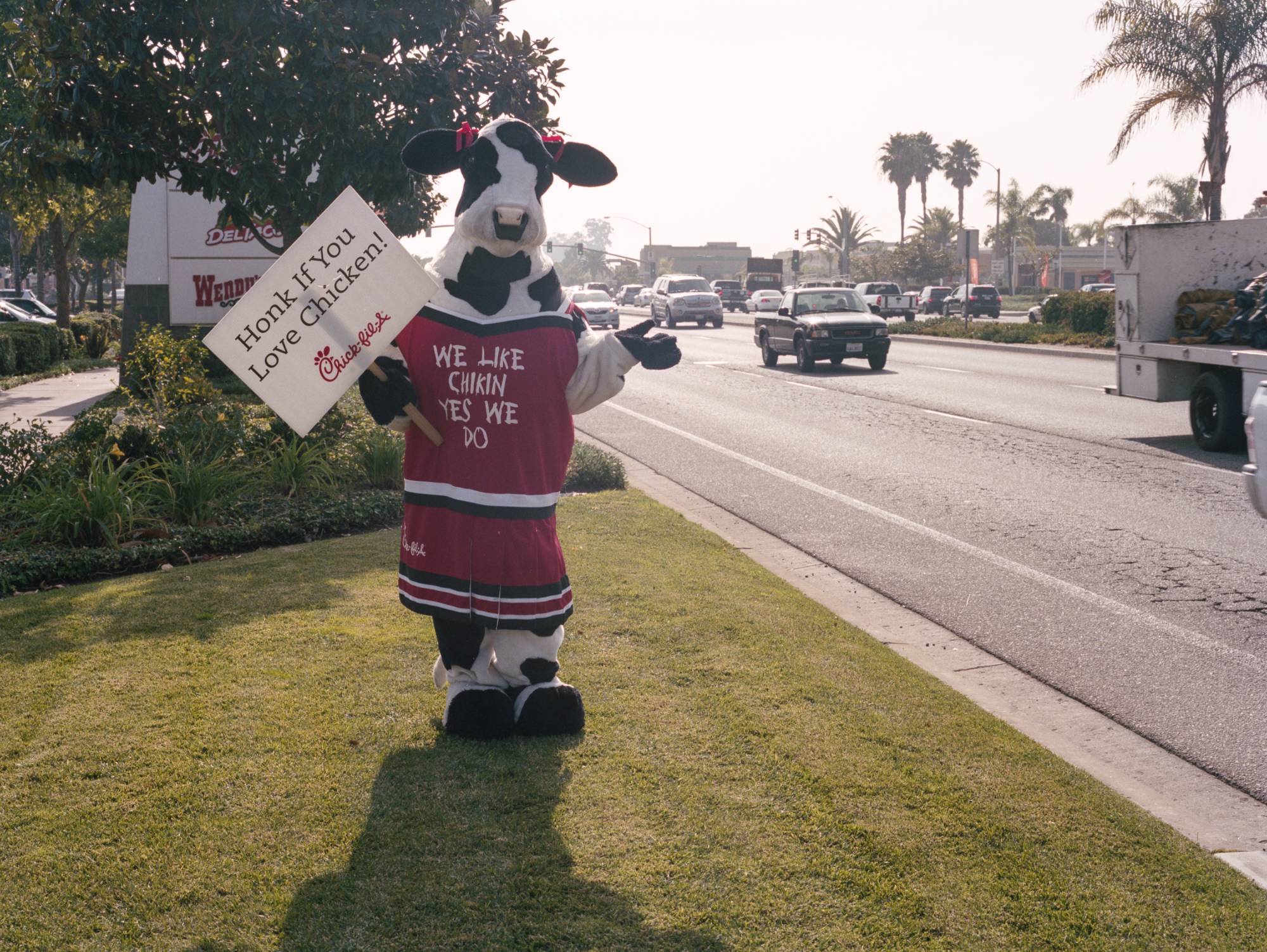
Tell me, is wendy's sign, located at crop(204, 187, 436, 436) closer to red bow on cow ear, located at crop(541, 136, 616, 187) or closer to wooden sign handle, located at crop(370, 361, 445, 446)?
wooden sign handle, located at crop(370, 361, 445, 446)

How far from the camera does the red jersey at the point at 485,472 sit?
420 centimetres

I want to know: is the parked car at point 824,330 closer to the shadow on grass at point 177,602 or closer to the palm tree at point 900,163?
the shadow on grass at point 177,602

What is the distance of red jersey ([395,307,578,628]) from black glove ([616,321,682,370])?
249mm

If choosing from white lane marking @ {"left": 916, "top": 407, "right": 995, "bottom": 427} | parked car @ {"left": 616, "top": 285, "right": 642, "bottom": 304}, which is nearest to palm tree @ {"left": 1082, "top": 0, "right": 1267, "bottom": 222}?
white lane marking @ {"left": 916, "top": 407, "right": 995, "bottom": 427}

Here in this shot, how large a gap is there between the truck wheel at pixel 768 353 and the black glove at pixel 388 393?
21170 mm

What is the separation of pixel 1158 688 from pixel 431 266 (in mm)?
3698

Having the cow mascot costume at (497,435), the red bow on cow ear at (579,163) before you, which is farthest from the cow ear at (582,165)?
the cow mascot costume at (497,435)

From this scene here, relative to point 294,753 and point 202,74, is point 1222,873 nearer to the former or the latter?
point 294,753

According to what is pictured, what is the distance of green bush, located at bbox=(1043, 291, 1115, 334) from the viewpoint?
98.1ft

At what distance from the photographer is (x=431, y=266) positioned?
14.7 ft

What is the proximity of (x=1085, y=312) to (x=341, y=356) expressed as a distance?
97.3 ft

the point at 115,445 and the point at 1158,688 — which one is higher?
the point at 115,445

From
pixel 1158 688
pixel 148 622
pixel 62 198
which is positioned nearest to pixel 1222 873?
pixel 1158 688

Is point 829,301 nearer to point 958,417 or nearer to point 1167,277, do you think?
point 958,417
